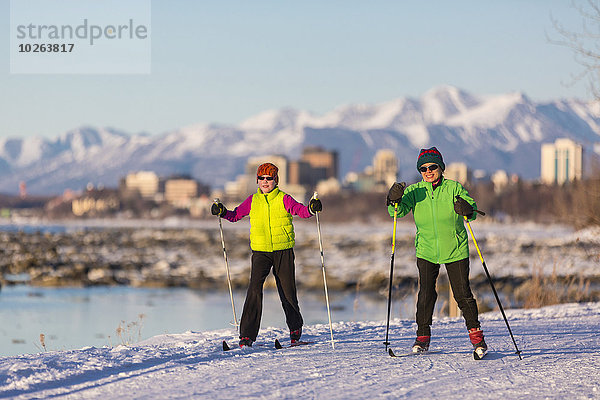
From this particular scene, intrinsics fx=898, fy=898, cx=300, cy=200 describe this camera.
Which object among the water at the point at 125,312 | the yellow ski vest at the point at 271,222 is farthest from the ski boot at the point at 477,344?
the water at the point at 125,312

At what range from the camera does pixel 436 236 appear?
28.3 feet

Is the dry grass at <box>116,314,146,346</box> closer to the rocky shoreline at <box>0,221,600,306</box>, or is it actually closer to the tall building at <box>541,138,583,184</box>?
the rocky shoreline at <box>0,221,600,306</box>

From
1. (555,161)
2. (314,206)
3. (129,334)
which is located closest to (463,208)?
(314,206)

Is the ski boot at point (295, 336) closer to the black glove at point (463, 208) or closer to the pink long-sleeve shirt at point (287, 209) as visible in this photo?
the pink long-sleeve shirt at point (287, 209)

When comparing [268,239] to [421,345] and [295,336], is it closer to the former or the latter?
[295,336]

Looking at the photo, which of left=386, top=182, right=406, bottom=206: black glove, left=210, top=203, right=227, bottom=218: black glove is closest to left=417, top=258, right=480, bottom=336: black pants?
left=386, top=182, right=406, bottom=206: black glove

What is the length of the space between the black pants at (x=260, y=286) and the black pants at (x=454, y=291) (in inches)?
49.7

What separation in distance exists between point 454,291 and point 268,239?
191cm

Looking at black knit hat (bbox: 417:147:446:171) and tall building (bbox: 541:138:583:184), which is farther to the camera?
tall building (bbox: 541:138:583:184)

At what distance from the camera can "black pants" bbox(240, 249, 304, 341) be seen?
9031 millimetres

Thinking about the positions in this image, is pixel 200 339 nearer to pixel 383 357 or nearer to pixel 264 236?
pixel 264 236

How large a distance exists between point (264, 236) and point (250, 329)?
945 mm

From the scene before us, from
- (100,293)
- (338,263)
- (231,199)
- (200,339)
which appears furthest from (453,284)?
(231,199)

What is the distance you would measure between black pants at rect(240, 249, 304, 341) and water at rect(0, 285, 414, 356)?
14.7 feet
